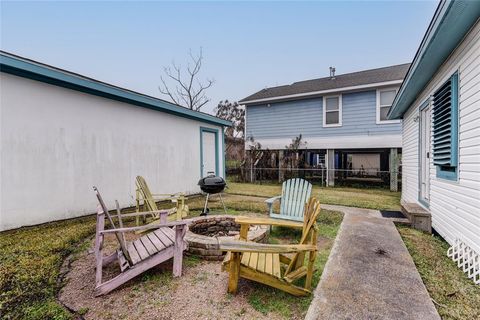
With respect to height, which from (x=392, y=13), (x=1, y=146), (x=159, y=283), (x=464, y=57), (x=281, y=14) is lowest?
(x=159, y=283)

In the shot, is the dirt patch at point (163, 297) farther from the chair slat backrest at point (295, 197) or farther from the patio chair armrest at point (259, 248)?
the chair slat backrest at point (295, 197)

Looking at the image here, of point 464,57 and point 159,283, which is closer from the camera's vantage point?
point 159,283

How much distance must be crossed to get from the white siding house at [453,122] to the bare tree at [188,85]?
1752cm

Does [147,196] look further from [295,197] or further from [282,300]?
[282,300]

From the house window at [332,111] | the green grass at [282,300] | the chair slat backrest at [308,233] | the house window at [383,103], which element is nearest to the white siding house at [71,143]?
the green grass at [282,300]

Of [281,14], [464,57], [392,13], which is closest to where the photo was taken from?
[464,57]

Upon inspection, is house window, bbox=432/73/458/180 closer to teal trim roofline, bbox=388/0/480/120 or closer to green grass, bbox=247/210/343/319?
teal trim roofline, bbox=388/0/480/120

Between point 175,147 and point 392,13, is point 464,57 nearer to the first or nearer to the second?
point 175,147

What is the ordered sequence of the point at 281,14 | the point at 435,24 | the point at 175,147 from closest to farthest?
the point at 435,24
the point at 175,147
the point at 281,14

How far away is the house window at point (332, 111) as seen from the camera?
35.2ft

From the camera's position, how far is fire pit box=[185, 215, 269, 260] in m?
3.08

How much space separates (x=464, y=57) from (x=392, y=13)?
778 centimetres

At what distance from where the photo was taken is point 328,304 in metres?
1.98

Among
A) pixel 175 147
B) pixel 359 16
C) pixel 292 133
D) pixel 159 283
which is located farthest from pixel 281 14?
pixel 159 283
